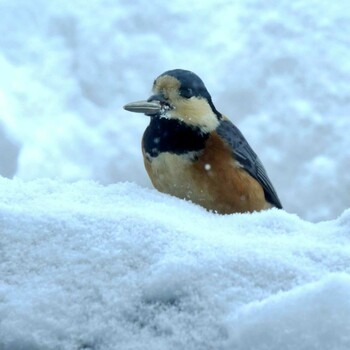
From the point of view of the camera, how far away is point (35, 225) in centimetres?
132

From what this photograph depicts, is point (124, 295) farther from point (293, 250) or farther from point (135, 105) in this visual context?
point (135, 105)

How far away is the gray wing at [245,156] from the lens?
2807mm

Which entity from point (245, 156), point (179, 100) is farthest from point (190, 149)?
point (245, 156)

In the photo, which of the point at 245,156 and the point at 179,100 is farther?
the point at 245,156

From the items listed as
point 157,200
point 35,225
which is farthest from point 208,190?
point 35,225

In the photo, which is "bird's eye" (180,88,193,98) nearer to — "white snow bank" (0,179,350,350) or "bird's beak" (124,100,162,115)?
"bird's beak" (124,100,162,115)

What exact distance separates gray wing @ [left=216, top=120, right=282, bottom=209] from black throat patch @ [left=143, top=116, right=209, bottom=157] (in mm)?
139

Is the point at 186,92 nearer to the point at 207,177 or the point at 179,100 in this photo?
the point at 179,100

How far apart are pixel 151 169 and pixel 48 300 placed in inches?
62.4

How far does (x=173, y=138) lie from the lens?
264 centimetres

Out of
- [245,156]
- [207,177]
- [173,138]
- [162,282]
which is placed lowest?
[162,282]

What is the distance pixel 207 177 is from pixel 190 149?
12 cm

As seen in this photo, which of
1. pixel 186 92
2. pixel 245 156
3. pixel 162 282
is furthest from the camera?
pixel 245 156

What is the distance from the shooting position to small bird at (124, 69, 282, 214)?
8.52ft
